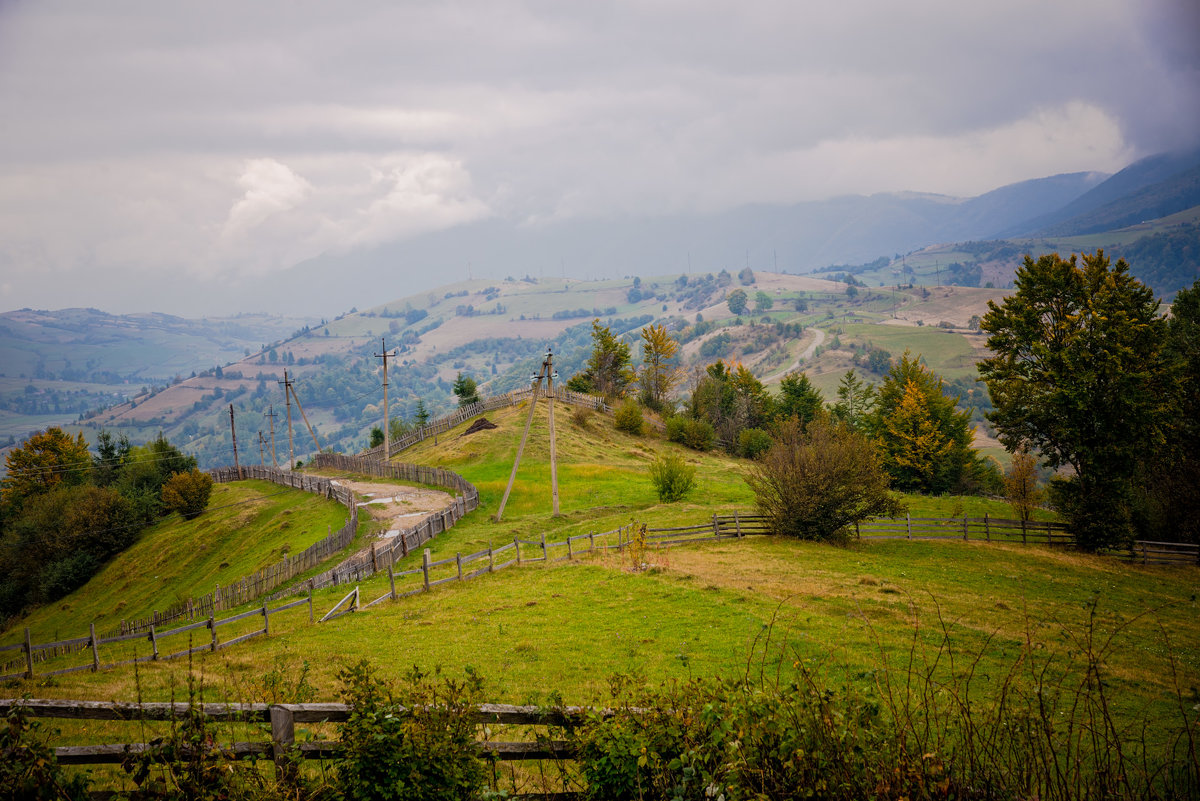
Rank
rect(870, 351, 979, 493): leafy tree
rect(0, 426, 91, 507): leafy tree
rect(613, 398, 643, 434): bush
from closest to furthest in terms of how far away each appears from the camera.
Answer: rect(870, 351, 979, 493): leafy tree
rect(0, 426, 91, 507): leafy tree
rect(613, 398, 643, 434): bush

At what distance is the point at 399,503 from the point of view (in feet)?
141

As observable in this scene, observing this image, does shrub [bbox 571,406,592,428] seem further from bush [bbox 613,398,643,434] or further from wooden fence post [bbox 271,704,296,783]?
wooden fence post [bbox 271,704,296,783]

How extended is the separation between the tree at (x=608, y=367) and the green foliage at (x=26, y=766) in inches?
3464

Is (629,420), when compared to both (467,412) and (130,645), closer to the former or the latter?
(467,412)

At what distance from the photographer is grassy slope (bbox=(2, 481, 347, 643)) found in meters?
38.4

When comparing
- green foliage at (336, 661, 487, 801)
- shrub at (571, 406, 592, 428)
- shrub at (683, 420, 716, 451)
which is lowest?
shrub at (683, 420, 716, 451)

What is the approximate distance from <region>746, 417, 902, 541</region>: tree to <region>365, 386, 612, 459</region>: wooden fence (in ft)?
148

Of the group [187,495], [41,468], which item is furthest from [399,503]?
[41,468]

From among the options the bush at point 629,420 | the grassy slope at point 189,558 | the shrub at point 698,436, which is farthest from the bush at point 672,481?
the bush at point 629,420

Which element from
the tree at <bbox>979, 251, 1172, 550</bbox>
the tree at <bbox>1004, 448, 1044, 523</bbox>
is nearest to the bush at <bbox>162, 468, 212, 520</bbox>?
the tree at <bbox>979, 251, 1172, 550</bbox>

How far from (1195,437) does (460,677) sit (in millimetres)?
43922

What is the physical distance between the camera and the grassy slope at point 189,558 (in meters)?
38.4

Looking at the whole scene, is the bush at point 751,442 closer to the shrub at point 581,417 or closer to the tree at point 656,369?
the shrub at point 581,417

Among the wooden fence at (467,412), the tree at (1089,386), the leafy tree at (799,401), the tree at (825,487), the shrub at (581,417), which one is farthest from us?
the leafy tree at (799,401)
